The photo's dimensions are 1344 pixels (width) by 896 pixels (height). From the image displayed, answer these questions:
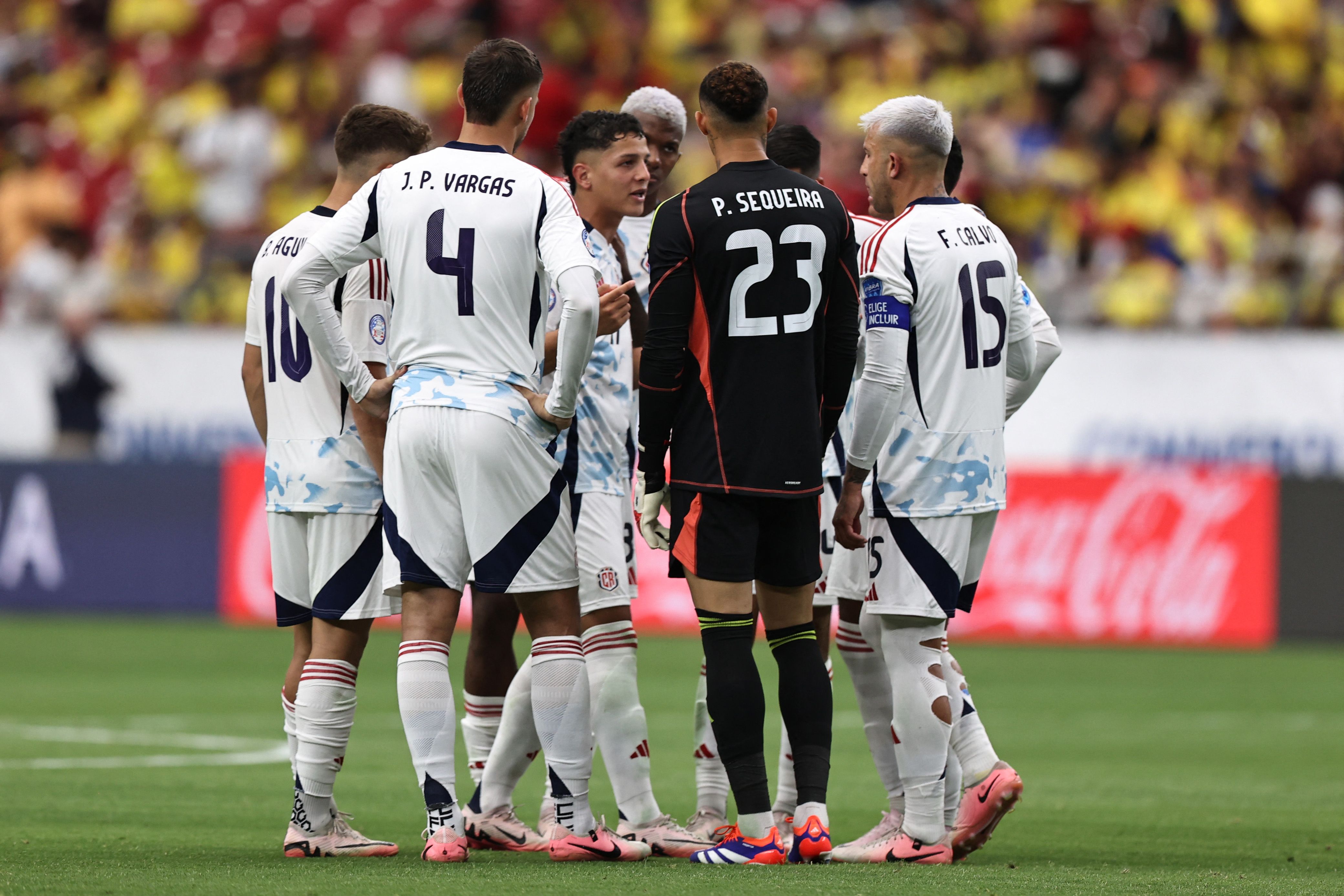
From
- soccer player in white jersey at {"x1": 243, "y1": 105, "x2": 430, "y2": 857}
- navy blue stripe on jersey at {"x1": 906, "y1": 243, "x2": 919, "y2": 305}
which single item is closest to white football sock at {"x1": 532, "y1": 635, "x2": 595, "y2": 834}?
soccer player in white jersey at {"x1": 243, "y1": 105, "x2": 430, "y2": 857}

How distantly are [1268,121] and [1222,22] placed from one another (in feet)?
4.69

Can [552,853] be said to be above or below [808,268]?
below

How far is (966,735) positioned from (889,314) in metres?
1.56

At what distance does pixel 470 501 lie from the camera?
19.7 ft

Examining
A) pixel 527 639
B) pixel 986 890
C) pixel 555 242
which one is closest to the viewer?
pixel 986 890

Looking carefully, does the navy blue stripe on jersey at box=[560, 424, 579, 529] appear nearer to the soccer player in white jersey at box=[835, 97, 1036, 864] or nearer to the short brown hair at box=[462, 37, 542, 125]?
the soccer player in white jersey at box=[835, 97, 1036, 864]

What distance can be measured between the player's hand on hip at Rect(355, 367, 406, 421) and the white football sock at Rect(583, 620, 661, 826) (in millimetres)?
1223

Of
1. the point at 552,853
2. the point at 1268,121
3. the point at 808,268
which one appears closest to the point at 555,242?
the point at 808,268

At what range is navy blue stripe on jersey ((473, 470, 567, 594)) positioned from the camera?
6.00 metres

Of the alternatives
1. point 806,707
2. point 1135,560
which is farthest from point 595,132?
point 1135,560

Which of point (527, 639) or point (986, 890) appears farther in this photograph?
point (527, 639)

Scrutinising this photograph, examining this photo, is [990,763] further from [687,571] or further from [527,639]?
[527,639]

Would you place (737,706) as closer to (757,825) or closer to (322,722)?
(757,825)

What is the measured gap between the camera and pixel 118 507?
17.6 meters
